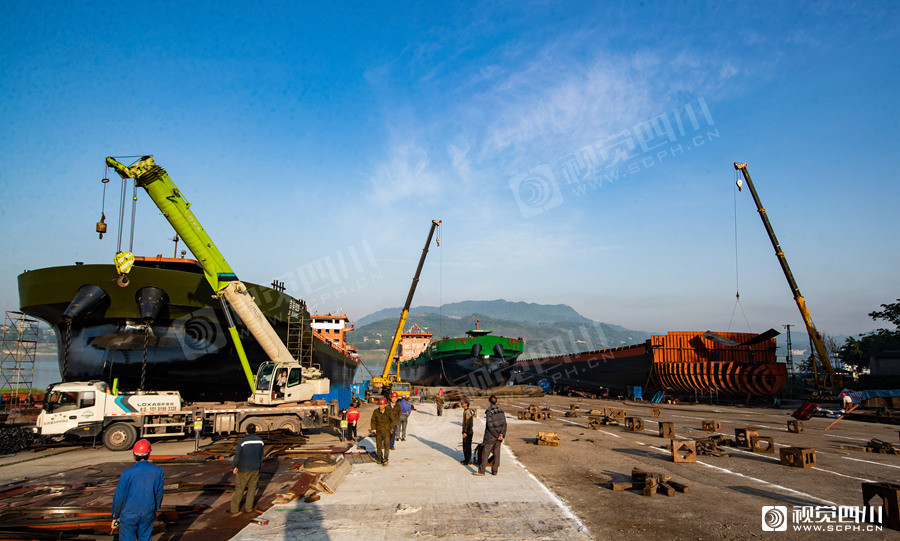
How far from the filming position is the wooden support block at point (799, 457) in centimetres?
1030

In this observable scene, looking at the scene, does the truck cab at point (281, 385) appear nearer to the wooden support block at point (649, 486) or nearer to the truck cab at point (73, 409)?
the truck cab at point (73, 409)

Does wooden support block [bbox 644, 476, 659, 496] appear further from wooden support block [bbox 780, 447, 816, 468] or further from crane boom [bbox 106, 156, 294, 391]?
crane boom [bbox 106, 156, 294, 391]

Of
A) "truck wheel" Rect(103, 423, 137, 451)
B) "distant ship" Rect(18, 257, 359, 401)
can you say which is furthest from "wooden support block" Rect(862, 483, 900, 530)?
"distant ship" Rect(18, 257, 359, 401)

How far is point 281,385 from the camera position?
16.1m

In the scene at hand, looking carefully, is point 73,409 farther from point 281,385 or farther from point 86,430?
point 281,385

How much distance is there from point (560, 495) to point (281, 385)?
37.2 feet

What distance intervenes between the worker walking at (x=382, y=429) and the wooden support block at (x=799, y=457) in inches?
357

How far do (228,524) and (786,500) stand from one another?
8633 mm

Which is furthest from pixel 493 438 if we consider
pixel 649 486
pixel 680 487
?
pixel 680 487

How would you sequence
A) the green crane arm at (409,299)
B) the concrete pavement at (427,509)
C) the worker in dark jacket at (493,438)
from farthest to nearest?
the green crane arm at (409,299)
the worker in dark jacket at (493,438)
the concrete pavement at (427,509)

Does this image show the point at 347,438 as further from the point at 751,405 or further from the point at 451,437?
the point at 751,405

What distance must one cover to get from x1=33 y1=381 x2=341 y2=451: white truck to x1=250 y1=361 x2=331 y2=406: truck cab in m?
0.30

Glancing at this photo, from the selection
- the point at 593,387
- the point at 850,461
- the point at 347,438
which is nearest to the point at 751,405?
the point at 593,387
